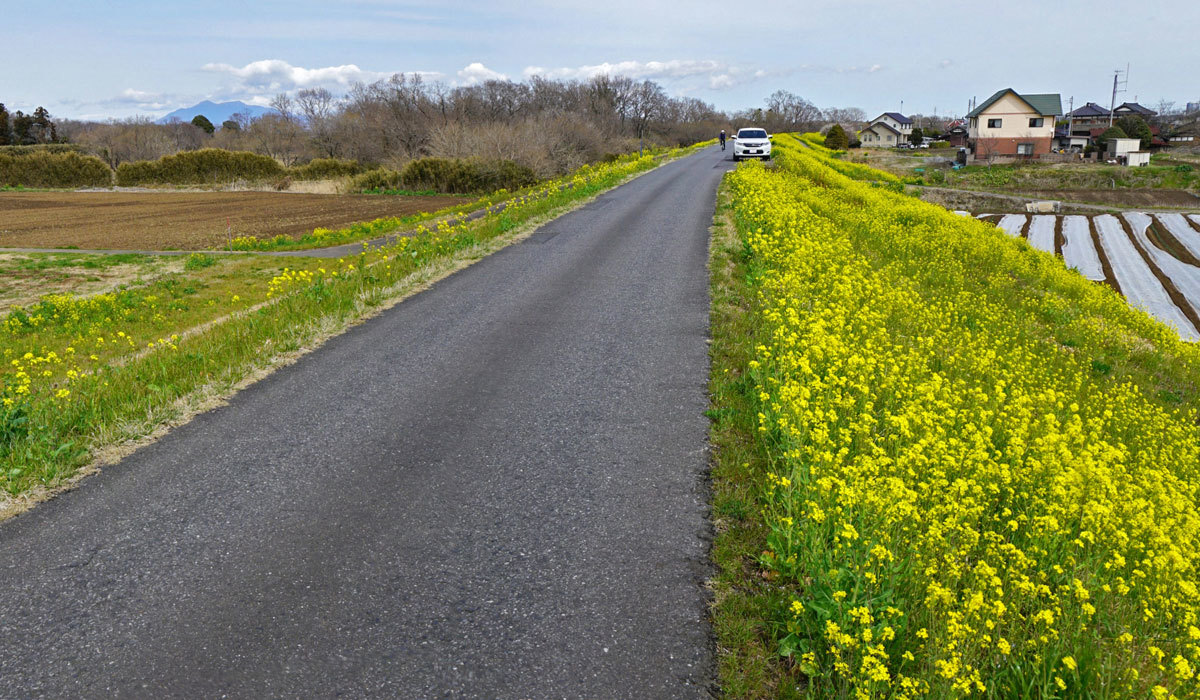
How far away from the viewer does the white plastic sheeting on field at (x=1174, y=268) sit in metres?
32.6

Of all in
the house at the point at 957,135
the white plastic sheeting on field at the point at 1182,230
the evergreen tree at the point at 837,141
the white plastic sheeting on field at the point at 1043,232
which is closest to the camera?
the white plastic sheeting on field at the point at 1182,230

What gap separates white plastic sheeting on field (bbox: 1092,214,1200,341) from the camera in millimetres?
28125

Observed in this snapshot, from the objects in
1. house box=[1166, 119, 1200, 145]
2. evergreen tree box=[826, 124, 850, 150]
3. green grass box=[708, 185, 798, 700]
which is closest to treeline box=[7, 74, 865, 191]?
evergreen tree box=[826, 124, 850, 150]

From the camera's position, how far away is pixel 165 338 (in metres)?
14.0

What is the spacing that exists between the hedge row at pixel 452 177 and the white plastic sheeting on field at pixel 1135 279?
35285 millimetres

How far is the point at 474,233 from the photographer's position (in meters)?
19.4

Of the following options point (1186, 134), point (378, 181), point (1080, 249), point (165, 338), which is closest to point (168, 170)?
point (378, 181)

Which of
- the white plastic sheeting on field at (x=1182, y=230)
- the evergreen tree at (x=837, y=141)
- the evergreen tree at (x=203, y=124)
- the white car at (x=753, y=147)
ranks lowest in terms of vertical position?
Result: the white plastic sheeting on field at (x=1182, y=230)

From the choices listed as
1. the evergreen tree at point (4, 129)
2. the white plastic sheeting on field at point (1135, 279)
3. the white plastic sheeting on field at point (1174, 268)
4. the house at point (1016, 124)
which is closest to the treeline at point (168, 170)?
the evergreen tree at point (4, 129)

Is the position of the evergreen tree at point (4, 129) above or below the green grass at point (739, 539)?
above

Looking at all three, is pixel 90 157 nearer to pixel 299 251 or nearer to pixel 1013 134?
pixel 299 251

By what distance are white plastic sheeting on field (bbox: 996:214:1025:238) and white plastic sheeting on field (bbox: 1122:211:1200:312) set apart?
6352mm

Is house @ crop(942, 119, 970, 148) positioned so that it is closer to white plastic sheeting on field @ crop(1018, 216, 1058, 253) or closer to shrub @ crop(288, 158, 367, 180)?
white plastic sheeting on field @ crop(1018, 216, 1058, 253)

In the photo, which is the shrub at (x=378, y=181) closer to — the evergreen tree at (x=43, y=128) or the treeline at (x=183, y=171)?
the treeline at (x=183, y=171)
